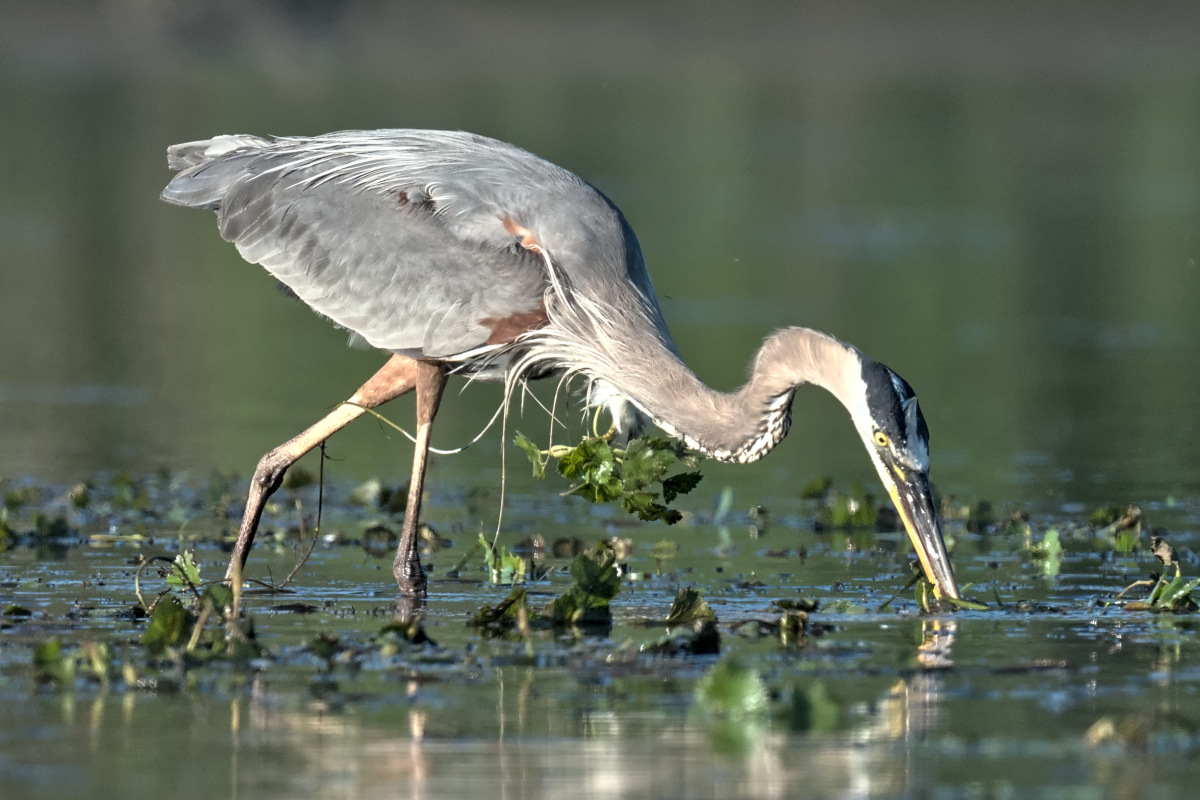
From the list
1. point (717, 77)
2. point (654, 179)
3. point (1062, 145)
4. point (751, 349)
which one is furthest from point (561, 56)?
point (751, 349)

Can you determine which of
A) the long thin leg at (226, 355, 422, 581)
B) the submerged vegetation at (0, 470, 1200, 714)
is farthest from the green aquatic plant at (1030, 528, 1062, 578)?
the long thin leg at (226, 355, 422, 581)

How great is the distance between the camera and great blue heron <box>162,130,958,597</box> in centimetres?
811

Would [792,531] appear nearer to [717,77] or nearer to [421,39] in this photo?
[717,77]

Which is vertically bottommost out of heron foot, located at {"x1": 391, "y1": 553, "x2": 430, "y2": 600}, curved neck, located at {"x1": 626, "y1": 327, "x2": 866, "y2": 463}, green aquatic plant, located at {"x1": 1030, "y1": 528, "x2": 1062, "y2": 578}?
heron foot, located at {"x1": 391, "y1": 553, "x2": 430, "y2": 600}

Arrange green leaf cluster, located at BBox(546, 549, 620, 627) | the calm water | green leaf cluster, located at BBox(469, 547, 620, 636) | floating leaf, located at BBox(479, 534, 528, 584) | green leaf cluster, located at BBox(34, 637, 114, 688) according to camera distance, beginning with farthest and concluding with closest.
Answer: floating leaf, located at BBox(479, 534, 528, 584), green leaf cluster, located at BBox(546, 549, 620, 627), green leaf cluster, located at BBox(469, 547, 620, 636), green leaf cluster, located at BBox(34, 637, 114, 688), the calm water

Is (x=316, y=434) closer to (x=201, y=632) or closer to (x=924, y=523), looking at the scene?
(x=201, y=632)

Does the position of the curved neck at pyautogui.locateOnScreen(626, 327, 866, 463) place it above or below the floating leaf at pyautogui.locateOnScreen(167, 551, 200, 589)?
above

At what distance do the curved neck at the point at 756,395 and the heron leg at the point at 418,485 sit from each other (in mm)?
965

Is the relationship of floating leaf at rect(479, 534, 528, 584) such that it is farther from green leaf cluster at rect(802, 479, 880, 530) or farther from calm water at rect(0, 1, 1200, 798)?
green leaf cluster at rect(802, 479, 880, 530)

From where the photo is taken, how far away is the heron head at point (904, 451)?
7480 millimetres

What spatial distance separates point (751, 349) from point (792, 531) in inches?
236

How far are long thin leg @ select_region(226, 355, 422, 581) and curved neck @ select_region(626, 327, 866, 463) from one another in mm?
1184

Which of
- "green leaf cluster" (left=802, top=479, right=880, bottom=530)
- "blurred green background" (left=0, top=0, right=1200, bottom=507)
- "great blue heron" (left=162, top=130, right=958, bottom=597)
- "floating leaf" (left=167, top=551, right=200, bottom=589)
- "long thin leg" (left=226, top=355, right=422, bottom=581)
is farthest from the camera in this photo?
"blurred green background" (left=0, top=0, right=1200, bottom=507)

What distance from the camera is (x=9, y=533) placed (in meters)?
9.48
